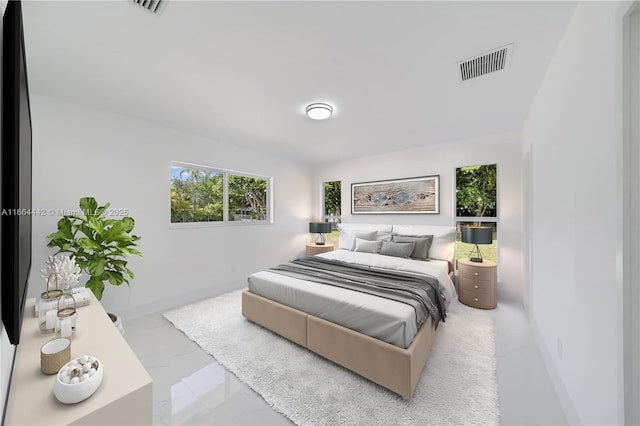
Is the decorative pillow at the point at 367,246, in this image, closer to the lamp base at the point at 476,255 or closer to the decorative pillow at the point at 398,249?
the decorative pillow at the point at 398,249

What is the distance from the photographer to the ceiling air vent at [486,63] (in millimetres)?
1669

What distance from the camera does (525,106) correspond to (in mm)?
2500

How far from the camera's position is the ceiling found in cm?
136

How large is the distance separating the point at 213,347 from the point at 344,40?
9.12ft

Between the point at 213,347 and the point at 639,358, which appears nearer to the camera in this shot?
the point at 639,358

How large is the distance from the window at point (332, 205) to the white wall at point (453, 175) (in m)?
0.23

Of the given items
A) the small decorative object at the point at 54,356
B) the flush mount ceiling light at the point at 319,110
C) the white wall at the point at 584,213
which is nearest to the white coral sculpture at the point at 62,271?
the small decorative object at the point at 54,356

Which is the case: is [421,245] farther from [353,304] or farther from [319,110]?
[319,110]

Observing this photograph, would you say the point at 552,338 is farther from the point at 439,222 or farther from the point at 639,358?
the point at 439,222

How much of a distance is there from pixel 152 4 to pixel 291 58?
86 centimetres

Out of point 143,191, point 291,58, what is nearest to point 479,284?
point 291,58

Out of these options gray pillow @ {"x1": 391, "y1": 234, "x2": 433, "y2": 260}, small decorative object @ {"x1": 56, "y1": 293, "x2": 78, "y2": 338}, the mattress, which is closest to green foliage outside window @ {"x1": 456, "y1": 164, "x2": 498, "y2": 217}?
gray pillow @ {"x1": 391, "y1": 234, "x2": 433, "y2": 260}

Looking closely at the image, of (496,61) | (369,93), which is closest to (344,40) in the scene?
(369,93)

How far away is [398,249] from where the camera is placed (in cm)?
347
